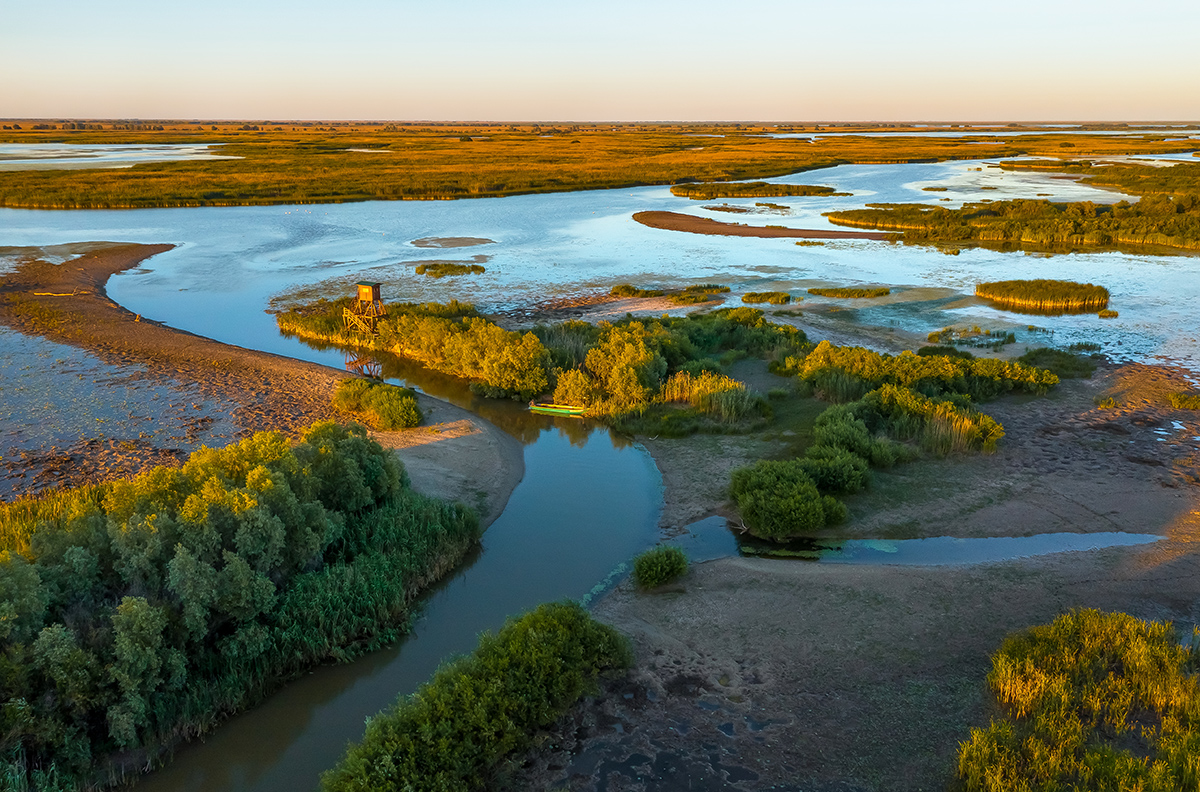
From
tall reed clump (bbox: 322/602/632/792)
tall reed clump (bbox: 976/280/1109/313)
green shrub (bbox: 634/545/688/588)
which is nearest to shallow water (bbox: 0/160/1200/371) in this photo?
tall reed clump (bbox: 976/280/1109/313)

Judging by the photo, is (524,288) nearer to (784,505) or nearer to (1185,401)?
(784,505)

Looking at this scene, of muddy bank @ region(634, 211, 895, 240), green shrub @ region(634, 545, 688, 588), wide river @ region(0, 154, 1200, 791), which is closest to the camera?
wide river @ region(0, 154, 1200, 791)

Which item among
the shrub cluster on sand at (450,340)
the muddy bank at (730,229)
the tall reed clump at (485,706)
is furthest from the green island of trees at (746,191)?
the tall reed clump at (485,706)

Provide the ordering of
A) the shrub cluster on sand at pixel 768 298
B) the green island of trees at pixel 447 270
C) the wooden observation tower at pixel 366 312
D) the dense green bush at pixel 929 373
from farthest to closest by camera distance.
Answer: the green island of trees at pixel 447 270 → the shrub cluster on sand at pixel 768 298 → the wooden observation tower at pixel 366 312 → the dense green bush at pixel 929 373

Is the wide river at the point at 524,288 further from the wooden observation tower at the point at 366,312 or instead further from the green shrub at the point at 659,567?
the wooden observation tower at the point at 366,312

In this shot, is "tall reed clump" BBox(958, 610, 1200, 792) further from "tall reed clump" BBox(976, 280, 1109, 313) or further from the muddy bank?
the muddy bank

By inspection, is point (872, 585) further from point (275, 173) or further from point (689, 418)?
point (275, 173)
